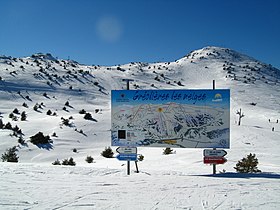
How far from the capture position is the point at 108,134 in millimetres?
22281

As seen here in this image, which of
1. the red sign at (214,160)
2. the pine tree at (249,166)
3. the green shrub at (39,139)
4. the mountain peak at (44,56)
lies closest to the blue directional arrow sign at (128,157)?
the red sign at (214,160)

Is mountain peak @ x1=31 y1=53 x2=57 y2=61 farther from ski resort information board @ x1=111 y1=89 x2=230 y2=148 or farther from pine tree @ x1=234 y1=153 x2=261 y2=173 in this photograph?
pine tree @ x1=234 y1=153 x2=261 y2=173

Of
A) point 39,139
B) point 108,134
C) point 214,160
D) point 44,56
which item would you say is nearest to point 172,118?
point 214,160

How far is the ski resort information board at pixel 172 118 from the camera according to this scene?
8.74 metres

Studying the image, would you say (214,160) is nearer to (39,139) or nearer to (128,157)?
(128,157)

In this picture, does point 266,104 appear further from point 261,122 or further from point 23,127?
point 23,127

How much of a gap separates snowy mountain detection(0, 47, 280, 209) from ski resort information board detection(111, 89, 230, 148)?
119cm

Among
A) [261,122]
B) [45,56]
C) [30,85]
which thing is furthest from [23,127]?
[45,56]

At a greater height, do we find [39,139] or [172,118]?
[172,118]

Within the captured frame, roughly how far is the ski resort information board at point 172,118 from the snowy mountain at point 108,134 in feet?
3.90

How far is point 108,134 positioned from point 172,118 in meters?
14.0

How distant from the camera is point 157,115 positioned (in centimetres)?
905

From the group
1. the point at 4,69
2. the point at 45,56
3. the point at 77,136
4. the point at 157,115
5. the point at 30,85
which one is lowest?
the point at 77,136

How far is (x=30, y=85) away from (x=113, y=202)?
4058cm
